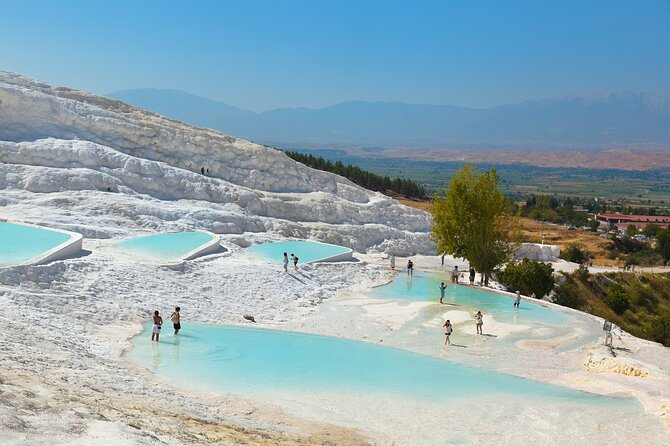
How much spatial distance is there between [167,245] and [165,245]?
0.10 meters

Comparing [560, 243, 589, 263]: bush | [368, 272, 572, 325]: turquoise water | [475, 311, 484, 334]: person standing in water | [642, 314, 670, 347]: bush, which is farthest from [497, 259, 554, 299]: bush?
[560, 243, 589, 263]: bush

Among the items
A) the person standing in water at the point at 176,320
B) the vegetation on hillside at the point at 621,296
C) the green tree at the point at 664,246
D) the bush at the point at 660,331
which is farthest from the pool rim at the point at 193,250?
the green tree at the point at 664,246

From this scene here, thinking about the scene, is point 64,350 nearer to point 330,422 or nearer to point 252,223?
point 330,422

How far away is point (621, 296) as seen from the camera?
1710 inches

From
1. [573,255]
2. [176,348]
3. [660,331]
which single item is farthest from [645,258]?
[176,348]

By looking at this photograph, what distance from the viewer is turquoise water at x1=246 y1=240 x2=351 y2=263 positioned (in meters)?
33.0

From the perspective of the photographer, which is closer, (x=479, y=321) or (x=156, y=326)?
(x=156, y=326)

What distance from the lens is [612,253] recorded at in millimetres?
69250

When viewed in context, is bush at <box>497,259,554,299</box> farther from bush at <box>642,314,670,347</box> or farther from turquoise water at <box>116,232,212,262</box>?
turquoise water at <box>116,232,212,262</box>

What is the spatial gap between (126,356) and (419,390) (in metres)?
7.27

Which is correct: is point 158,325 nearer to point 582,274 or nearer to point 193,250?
point 193,250

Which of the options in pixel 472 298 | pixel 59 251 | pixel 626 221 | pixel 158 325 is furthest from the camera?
pixel 626 221

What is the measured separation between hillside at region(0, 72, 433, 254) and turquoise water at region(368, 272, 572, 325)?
10.9 metres

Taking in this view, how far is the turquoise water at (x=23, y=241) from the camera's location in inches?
→ 885
